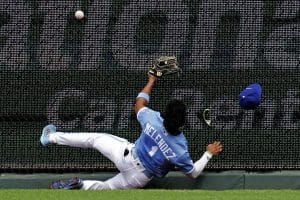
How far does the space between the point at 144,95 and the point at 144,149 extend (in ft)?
1.38

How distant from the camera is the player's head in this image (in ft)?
19.0

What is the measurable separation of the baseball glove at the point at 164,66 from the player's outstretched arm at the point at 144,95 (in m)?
0.07

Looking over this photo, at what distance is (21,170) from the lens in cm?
629

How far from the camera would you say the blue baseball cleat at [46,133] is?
19.8ft

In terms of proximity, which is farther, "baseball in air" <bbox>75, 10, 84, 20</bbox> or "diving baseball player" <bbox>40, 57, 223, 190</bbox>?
"baseball in air" <bbox>75, 10, 84, 20</bbox>

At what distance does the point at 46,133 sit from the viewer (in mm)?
6055

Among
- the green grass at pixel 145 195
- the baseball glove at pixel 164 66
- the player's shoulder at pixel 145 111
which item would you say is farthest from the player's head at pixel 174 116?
the green grass at pixel 145 195

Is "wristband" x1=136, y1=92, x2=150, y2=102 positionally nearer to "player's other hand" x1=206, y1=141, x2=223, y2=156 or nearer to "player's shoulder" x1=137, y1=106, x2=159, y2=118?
"player's shoulder" x1=137, y1=106, x2=159, y2=118

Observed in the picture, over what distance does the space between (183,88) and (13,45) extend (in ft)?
4.58

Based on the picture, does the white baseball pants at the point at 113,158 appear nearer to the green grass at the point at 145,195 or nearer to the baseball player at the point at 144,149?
the baseball player at the point at 144,149

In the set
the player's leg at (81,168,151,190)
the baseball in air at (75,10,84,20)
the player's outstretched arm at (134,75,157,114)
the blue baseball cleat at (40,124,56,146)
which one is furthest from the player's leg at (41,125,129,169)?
the baseball in air at (75,10,84,20)

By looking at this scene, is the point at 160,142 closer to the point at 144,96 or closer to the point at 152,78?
the point at 144,96

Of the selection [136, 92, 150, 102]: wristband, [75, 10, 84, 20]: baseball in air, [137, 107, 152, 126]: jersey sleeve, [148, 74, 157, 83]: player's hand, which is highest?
[75, 10, 84, 20]: baseball in air

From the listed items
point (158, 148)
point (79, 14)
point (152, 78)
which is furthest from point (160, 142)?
point (79, 14)
